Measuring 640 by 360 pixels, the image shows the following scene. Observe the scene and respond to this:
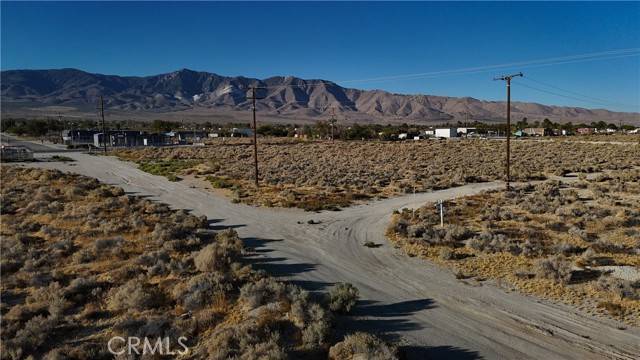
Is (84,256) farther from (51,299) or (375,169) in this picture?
(375,169)

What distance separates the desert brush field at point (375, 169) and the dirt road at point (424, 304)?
683 cm

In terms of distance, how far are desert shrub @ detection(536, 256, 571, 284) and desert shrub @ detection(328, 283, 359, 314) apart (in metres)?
6.29

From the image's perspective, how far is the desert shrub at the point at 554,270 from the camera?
12523mm

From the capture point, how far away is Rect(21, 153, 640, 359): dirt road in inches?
359

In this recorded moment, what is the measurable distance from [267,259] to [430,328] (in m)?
7.41

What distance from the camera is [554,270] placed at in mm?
12992

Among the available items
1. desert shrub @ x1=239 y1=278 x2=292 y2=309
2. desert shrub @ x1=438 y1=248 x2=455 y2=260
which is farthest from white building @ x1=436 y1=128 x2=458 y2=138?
desert shrub @ x1=239 y1=278 x2=292 y2=309

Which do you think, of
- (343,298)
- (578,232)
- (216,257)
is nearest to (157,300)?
(216,257)

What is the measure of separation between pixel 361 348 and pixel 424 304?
3.59 meters

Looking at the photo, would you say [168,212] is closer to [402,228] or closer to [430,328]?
[402,228]

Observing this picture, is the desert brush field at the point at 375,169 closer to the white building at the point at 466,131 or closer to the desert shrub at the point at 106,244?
the desert shrub at the point at 106,244

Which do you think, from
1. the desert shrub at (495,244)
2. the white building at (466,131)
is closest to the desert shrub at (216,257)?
the desert shrub at (495,244)

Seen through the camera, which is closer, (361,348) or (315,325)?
(361,348)

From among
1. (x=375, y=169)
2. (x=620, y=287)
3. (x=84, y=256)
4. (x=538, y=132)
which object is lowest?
(x=620, y=287)
